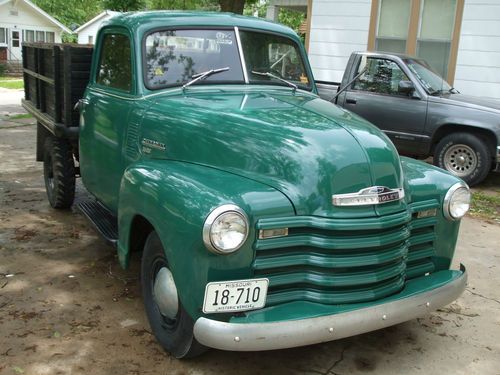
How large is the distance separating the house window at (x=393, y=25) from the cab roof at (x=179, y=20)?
8440 millimetres

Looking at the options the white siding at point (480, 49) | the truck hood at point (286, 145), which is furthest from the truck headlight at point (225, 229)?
the white siding at point (480, 49)

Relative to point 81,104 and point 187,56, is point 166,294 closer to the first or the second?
point 187,56

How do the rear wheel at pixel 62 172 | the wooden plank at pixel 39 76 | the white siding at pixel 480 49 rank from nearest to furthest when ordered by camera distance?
the wooden plank at pixel 39 76, the rear wheel at pixel 62 172, the white siding at pixel 480 49

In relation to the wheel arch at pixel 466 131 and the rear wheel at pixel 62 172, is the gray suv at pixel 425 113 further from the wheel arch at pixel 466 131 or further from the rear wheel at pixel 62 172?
the rear wheel at pixel 62 172

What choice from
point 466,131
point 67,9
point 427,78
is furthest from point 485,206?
point 67,9

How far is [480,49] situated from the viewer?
1152cm

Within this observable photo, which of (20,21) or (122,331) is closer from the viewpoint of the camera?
(122,331)

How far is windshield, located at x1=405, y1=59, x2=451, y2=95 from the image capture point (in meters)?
8.92

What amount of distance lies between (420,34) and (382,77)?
3.59 meters

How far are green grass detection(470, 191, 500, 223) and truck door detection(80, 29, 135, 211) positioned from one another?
4.72 m

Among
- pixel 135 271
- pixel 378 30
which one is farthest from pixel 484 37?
pixel 135 271

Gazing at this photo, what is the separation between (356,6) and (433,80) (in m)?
4.19

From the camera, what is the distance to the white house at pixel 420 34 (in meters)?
11.4

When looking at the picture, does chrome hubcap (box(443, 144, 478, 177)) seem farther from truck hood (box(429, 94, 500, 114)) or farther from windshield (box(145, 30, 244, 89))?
windshield (box(145, 30, 244, 89))
